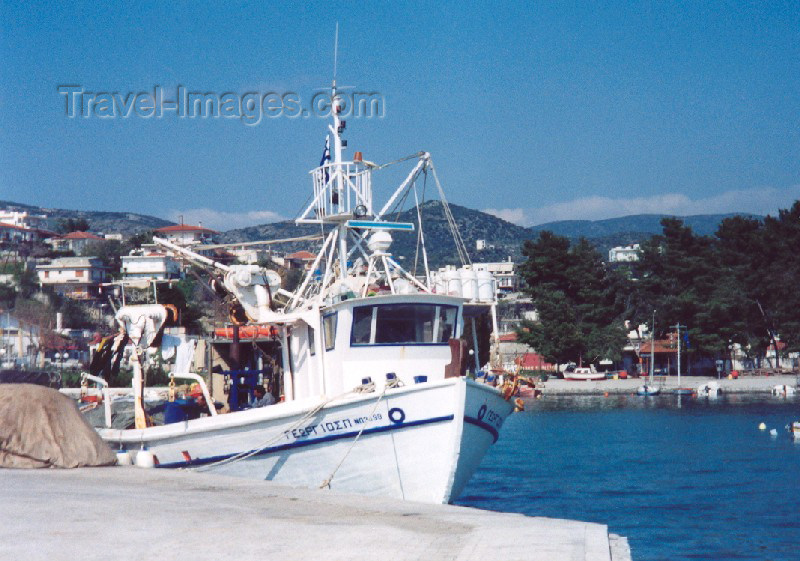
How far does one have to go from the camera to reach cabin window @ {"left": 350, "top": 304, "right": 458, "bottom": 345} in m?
19.4

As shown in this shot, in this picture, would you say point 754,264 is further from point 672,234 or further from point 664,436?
point 664,436

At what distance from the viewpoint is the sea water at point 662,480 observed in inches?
814

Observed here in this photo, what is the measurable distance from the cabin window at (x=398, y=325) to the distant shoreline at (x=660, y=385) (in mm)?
60941

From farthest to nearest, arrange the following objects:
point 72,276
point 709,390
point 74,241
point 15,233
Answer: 1. point 74,241
2. point 15,233
3. point 72,276
4. point 709,390

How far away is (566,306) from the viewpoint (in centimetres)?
8412

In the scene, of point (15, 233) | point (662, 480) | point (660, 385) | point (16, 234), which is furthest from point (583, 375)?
point (15, 233)

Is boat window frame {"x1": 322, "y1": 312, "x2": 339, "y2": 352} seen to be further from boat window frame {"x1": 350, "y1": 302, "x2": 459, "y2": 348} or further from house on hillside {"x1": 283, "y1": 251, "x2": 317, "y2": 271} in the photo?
house on hillside {"x1": 283, "y1": 251, "x2": 317, "y2": 271}

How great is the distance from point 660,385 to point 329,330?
6618cm

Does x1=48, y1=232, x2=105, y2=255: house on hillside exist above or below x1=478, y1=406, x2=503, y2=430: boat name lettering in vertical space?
above

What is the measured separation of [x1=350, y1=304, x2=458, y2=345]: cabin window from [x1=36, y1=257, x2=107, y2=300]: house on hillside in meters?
80.3

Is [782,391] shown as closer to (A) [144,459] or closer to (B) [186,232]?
(A) [144,459]

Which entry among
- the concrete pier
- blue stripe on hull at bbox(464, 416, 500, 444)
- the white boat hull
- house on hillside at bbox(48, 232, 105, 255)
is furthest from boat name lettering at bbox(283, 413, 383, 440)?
house on hillside at bbox(48, 232, 105, 255)

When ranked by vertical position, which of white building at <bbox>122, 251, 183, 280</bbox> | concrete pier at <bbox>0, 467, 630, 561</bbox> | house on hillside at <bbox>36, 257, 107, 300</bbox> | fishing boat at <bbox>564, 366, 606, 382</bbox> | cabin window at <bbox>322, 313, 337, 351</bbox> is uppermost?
white building at <bbox>122, 251, 183, 280</bbox>

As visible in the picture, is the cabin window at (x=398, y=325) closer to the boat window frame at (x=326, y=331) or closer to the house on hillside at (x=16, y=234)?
the boat window frame at (x=326, y=331)
